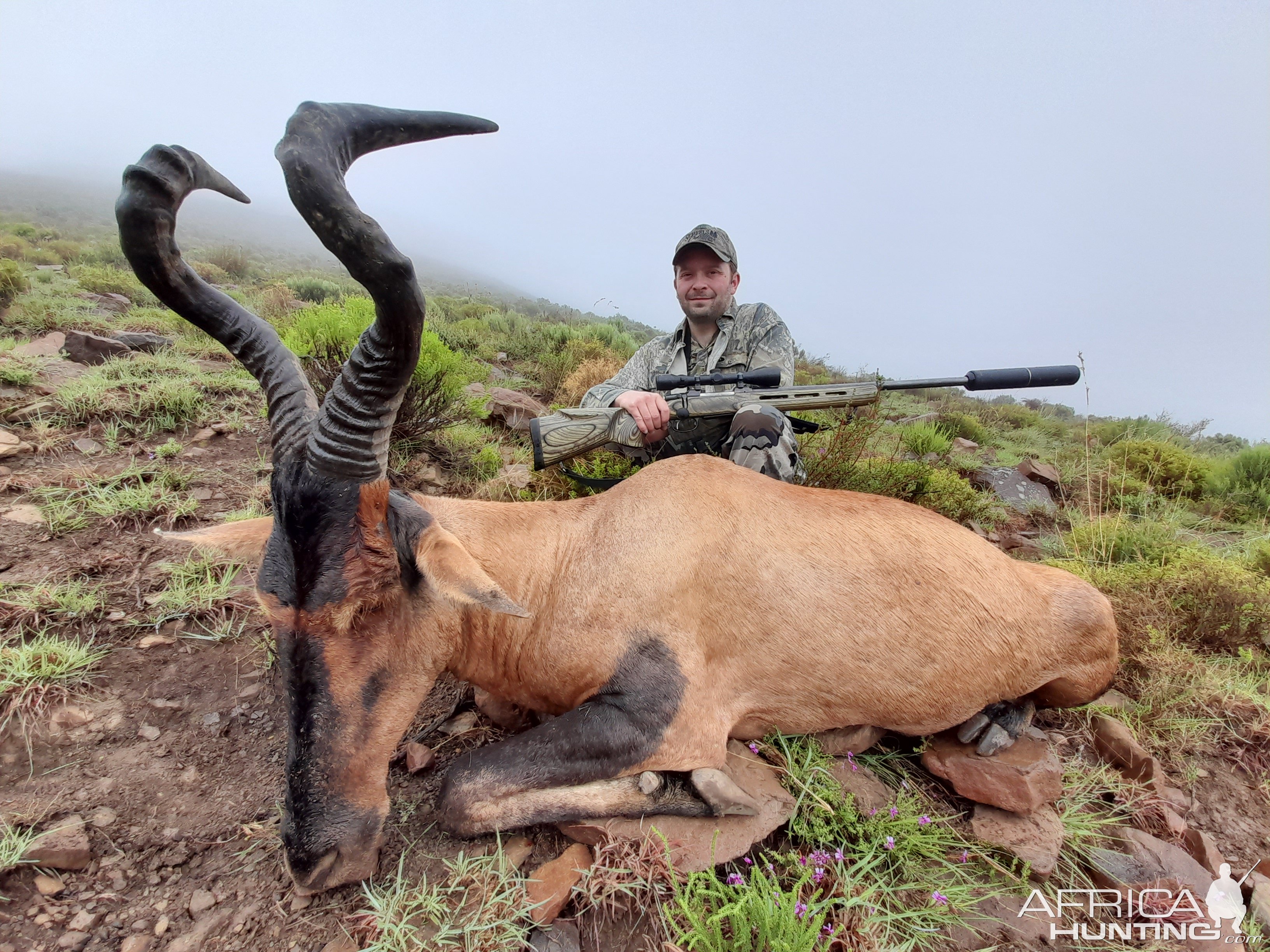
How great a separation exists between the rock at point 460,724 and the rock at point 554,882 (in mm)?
1066

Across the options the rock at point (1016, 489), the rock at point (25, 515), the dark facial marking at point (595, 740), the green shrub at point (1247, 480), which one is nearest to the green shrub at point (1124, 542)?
the rock at point (1016, 489)

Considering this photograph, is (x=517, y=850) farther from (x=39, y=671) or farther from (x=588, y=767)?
(x=39, y=671)

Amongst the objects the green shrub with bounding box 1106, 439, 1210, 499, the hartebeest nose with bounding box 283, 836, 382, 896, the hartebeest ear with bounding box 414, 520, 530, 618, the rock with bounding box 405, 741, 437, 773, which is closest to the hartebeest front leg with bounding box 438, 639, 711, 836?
the hartebeest nose with bounding box 283, 836, 382, 896

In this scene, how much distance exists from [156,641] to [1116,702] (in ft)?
21.7

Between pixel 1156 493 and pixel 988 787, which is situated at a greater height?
pixel 1156 493

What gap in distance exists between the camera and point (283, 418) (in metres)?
2.61

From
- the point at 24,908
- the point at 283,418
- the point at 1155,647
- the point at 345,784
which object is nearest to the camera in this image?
the point at 24,908

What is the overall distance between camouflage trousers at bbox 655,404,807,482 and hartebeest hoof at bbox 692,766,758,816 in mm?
2112

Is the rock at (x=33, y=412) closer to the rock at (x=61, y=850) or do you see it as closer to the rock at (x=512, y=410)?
the rock at (x=512, y=410)

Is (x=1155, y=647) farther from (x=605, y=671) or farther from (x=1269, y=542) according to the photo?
(x=605, y=671)

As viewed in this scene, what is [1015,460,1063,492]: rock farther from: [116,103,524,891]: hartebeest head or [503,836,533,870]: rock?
[116,103,524,891]: hartebeest head

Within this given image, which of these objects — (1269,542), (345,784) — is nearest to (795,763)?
(345,784)

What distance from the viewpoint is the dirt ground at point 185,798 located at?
222 cm

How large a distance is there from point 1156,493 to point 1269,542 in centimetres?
375
